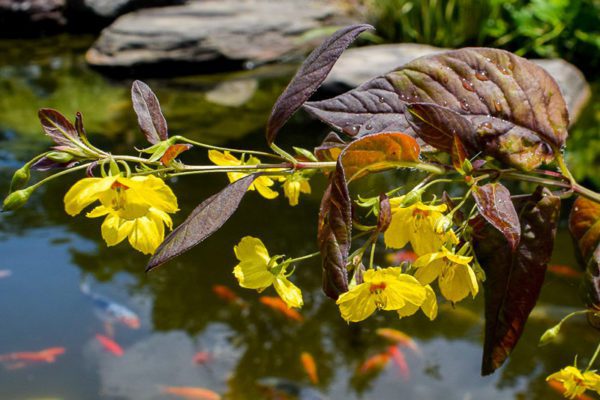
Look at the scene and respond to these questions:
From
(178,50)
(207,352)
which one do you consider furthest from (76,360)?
(178,50)

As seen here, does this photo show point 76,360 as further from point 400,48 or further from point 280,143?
point 400,48

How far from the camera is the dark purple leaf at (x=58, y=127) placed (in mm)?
644

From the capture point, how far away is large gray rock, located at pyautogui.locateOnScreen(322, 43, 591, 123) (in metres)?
5.37

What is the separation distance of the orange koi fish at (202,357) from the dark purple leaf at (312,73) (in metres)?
2.83

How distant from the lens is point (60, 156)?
1.98 feet

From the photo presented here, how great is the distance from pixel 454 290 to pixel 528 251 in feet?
0.27

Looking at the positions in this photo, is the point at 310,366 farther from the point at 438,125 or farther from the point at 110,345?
the point at 438,125

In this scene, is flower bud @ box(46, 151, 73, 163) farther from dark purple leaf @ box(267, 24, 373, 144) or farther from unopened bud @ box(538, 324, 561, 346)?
unopened bud @ box(538, 324, 561, 346)

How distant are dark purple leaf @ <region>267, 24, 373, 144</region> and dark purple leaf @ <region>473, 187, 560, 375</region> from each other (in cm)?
21

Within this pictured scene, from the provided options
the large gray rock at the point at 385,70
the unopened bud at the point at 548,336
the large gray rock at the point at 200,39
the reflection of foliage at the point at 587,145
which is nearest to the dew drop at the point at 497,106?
the unopened bud at the point at 548,336

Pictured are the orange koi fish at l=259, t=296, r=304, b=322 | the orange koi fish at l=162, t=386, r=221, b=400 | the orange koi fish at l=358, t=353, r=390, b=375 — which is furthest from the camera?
the orange koi fish at l=259, t=296, r=304, b=322

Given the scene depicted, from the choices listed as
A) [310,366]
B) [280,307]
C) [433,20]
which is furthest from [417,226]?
[433,20]

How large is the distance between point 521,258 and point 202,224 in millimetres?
300

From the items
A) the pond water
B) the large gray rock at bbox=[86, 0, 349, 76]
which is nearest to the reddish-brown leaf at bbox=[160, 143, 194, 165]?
the pond water
